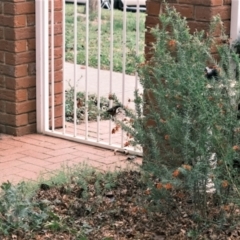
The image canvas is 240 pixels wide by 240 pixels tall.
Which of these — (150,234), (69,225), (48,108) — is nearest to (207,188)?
(150,234)

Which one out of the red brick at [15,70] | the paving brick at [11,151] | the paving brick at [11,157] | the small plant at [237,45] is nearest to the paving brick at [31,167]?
the paving brick at [11,157]

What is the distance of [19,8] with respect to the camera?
7.40 meters

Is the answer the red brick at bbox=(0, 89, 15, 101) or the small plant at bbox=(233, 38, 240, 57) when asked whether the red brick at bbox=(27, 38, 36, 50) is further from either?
the small plant at bbox=(233, 38, 240, 57)

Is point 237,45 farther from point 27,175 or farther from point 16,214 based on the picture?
point 16,214

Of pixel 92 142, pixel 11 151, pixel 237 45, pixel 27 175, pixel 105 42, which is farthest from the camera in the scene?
pixel 105 42

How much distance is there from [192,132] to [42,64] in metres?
3.34

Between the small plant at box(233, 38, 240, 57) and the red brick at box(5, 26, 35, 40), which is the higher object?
the small plant at box(233, 38, 240, 57)

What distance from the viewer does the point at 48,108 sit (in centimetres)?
771

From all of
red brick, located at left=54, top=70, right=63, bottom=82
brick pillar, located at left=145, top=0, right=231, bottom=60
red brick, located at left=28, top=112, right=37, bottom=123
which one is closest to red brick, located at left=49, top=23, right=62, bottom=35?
red brick, located at left=54, top=70, right=63, bottom=82

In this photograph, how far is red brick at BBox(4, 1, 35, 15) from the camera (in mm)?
7383

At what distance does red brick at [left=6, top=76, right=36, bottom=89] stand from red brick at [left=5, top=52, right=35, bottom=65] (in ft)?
0.54

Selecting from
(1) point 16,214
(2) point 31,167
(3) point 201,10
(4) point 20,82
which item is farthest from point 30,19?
(1) point 16,214

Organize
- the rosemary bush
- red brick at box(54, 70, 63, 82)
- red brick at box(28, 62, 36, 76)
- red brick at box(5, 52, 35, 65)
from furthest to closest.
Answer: red brick at box(54, 70, 63, 82), red brick at box(28, 62, 36, 76), red brick at box(5, 52, 35, 65), the rosemary bush

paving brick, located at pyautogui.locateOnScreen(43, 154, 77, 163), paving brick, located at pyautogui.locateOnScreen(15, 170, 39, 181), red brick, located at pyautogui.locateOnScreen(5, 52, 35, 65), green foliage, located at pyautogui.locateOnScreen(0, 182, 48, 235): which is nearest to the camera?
green foliage, located at pyautogui.locateOnScreen(0, 182, 48, 235)
